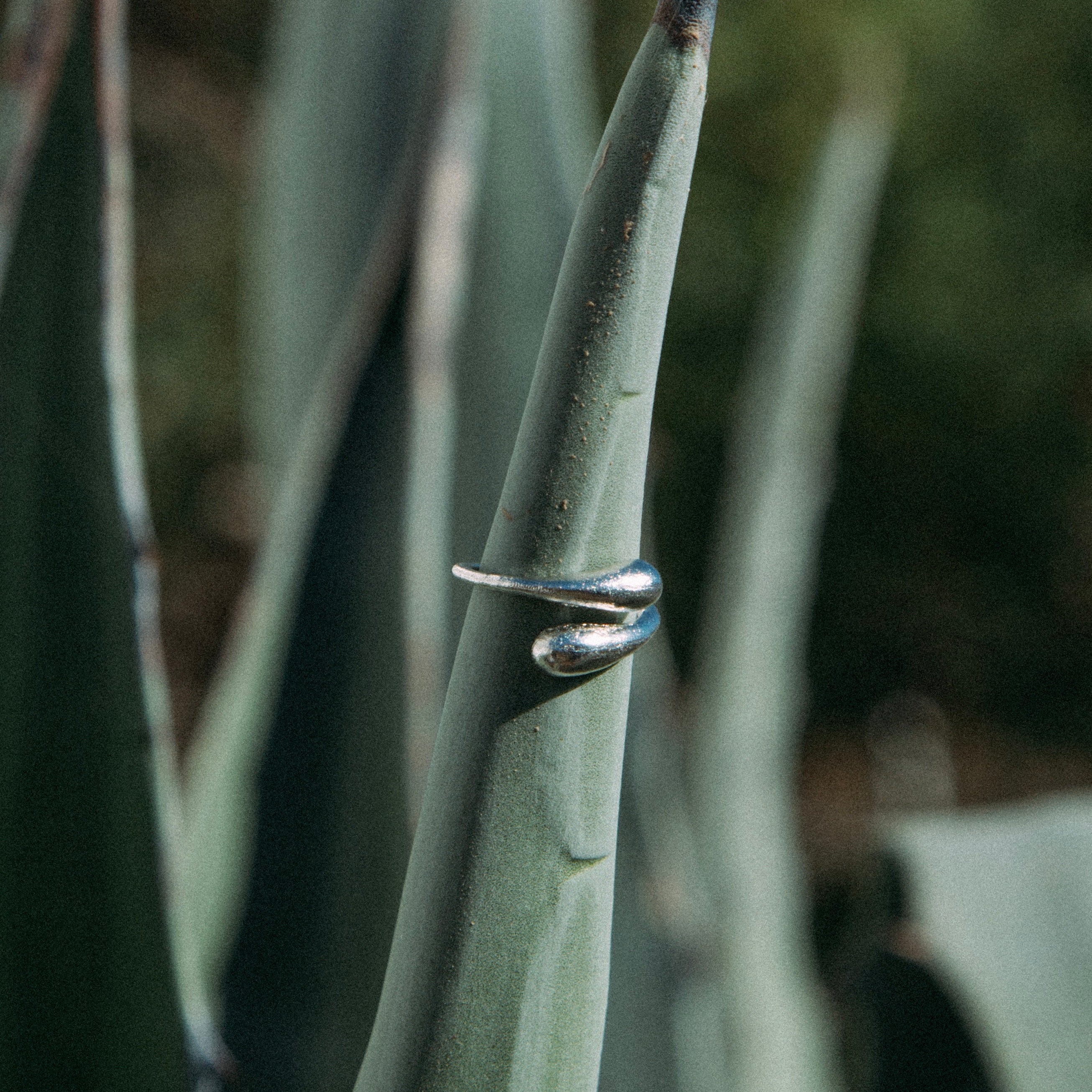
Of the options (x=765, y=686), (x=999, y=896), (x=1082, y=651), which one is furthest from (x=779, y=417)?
(x=1082, y=651)

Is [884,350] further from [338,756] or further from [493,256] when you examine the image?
[338,756]

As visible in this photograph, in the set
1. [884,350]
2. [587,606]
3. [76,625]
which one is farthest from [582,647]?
[884,350]

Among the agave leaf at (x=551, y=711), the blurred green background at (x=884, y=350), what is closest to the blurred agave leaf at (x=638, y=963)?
the agave leaf at (x=551, y=711)

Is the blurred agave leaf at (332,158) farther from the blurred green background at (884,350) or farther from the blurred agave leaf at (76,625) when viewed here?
the blurred green background at (884,350)

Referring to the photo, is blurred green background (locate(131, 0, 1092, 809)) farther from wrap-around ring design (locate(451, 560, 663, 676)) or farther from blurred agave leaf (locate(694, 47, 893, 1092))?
wrap-around ring design (locate(451, 560, 663, 676))

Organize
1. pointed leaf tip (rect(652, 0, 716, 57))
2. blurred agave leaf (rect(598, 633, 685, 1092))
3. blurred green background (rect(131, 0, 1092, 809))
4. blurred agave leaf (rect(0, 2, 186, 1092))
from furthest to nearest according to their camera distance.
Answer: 1. blurred green background (rect(131, 0, 1092, 809))
2. blurred agave leaf (rect(598, 633, 685, 1092))
3. blurred agave leaf (rect(0, 2, 186, 1092))
4. pointed leaf tip (rect(652, 0, 716, 57))

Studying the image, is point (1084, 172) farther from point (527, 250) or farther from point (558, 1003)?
point (558, 1003)

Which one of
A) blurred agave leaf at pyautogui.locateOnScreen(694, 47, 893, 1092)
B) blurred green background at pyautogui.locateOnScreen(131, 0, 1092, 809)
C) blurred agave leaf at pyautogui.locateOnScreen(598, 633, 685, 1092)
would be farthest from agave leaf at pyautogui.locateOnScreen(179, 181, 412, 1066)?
blurred green background at pyautogui.locateOnScreen(131, 0, 1092, 809)
